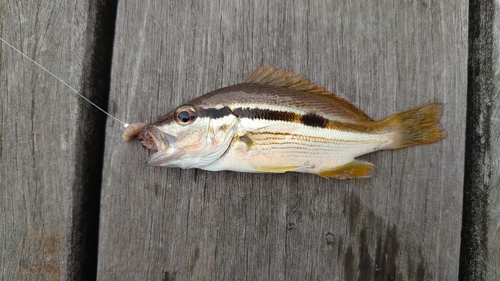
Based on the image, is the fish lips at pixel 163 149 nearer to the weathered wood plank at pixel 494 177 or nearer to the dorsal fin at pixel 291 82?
the dorsal fin at pixel 291 82

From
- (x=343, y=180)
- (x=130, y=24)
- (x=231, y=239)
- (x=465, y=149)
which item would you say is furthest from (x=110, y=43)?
(x=465, y=149)

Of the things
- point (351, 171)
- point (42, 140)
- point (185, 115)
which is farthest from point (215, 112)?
point (42, 140)

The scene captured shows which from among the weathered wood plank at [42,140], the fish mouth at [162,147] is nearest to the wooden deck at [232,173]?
the weathered wood plank at [42,140]

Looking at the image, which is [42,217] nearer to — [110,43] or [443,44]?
[110,43]

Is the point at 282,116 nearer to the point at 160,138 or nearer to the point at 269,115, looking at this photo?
the point at 269,115

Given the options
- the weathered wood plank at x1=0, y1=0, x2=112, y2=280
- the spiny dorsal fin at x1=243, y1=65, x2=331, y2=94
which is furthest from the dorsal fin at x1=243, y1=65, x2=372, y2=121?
the weathered wood plank at x1=0, y1=0, x2=112, y2=280

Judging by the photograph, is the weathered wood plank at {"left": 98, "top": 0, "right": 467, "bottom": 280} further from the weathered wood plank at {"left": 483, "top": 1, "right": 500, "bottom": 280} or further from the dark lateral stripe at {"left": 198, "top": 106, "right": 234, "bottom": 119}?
the dark lateral stripe at {"left": 198, "top": 106, "right": 234, "bottom": 119}

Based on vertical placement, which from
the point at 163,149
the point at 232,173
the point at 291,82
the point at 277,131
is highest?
the point at 291,82
